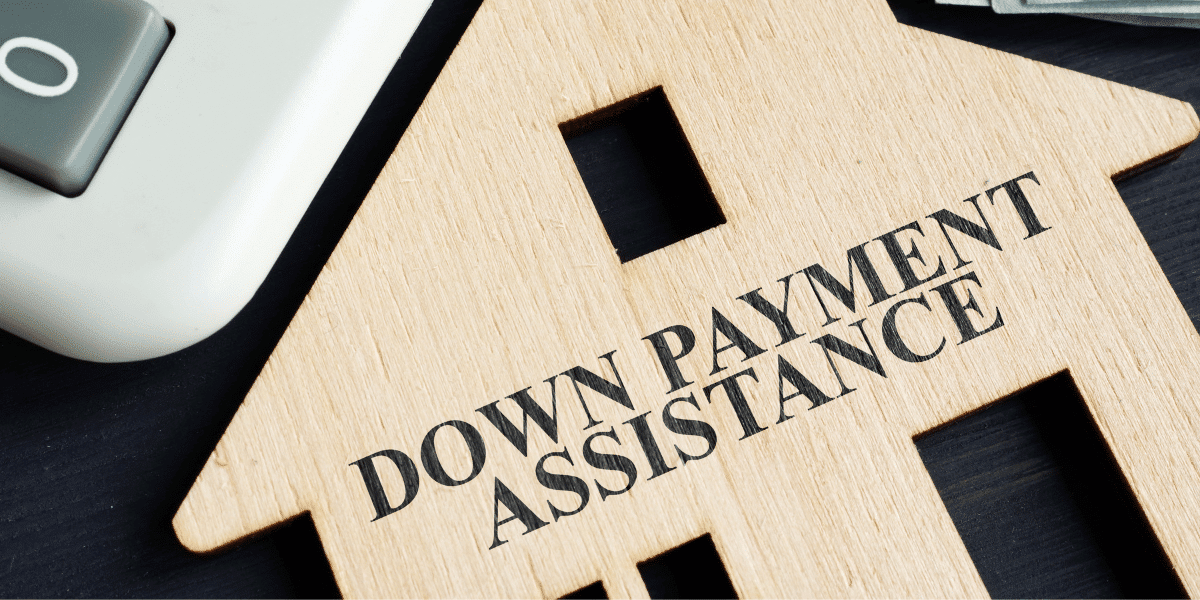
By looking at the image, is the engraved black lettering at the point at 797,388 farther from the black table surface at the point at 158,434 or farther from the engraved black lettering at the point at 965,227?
the black table surface at the point at 158,434

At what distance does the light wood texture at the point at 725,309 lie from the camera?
0.33 m

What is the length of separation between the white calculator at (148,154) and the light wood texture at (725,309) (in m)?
0.05

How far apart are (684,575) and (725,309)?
0.37 ft

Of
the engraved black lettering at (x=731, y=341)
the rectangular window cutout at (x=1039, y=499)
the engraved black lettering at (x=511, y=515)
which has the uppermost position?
the engraved black lettering at (x=731, y=341)

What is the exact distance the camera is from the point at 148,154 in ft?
0.96

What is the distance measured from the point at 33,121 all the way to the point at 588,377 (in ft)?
0.71

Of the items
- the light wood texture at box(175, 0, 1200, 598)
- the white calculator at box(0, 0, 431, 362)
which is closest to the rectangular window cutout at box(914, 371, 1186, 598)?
the light wood texture at box(175, 0, 1200, 598)

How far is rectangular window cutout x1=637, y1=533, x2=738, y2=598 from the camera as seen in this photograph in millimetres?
344

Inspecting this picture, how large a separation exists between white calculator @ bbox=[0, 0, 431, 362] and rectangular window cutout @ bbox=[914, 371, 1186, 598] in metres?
0.29

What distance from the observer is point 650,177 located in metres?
0.39

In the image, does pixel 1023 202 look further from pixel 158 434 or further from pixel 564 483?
pixel 158 434

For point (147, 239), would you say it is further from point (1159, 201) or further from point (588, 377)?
point (1159, 201)

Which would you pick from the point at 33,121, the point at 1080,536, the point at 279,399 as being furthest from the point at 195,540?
the point at 1080,536

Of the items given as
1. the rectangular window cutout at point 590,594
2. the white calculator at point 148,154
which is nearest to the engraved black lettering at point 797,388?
the rectangular window cutout at point 590,594
